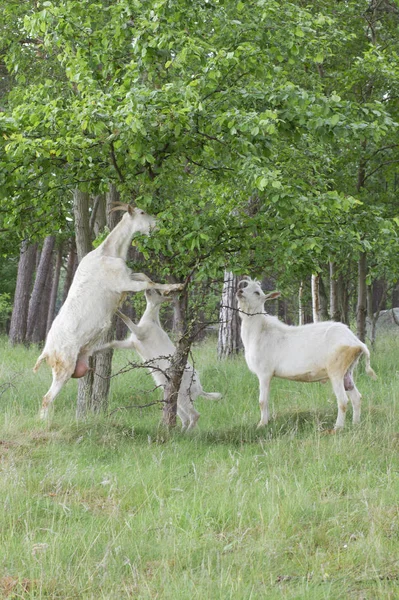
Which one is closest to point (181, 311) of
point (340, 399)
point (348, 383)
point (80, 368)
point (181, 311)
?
point (181, 311)

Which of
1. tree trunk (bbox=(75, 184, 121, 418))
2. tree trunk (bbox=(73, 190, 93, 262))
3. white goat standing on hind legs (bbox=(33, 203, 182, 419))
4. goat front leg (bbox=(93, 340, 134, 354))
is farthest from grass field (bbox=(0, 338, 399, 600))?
tree trunk (bbox=(73, 190, 93, 262))

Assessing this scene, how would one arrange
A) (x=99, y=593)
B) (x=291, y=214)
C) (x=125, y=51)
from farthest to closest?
(x=125, y=51) → (x=291, y=214) → (x=99, y=593)

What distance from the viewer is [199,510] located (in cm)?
581

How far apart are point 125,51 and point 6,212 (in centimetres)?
241

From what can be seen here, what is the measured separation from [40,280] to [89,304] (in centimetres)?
1405

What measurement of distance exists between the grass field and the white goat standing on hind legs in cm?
73

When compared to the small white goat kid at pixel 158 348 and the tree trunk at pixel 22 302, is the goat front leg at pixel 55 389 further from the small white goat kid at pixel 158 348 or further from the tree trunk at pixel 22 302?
the tree trunk at pixel 22 302

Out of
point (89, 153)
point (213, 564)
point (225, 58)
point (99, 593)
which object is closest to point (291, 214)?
point (225, 58)

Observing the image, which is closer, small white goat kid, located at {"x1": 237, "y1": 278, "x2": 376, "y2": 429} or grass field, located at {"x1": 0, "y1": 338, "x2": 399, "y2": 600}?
grass field, located at {"x1": 0, "y1": 338, "x2": 399, "y2": 600}

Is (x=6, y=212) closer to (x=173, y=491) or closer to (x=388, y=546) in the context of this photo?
(x=173, y=491)

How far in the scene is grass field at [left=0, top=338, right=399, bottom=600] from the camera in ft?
15.0

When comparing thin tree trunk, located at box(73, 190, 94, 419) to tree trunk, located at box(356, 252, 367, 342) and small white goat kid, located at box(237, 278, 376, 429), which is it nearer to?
small white goat kid, located at box(237, 278, 376, 429)

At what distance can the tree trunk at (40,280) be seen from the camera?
2203cm

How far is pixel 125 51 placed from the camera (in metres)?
9.00
